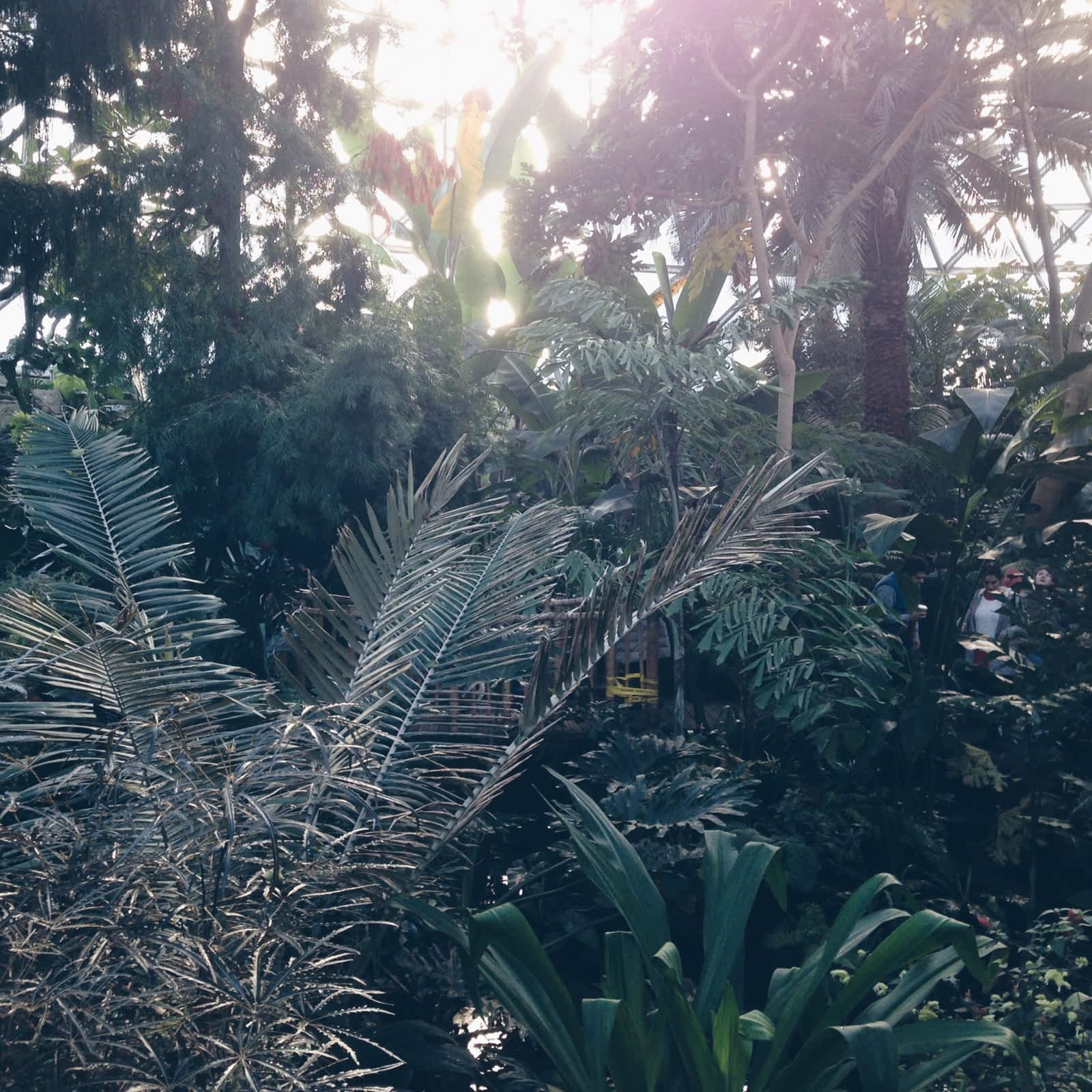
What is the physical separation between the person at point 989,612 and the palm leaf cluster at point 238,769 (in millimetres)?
1116

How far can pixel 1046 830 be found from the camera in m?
4.38

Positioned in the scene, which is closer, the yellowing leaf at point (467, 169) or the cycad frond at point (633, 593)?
the cycad frond at point (633, 593)

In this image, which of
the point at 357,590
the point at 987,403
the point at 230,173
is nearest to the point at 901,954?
the point at 357,590

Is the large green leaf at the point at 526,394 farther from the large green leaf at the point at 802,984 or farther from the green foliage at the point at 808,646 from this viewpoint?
the large green leaf at the point at 802,984

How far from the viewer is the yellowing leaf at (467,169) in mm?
10797

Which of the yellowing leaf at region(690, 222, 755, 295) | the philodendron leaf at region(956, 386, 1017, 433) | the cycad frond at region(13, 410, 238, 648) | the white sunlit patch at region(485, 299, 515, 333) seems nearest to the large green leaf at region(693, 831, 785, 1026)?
the cycad frond at region(13, 410, 238, 648)

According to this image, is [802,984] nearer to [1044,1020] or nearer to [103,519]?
[1044,1020]

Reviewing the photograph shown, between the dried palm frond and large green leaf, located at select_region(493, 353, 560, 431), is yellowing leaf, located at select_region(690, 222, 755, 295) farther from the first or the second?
the dried palm frond

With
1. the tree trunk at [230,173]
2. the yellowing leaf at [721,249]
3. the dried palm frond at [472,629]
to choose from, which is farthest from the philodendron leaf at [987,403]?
the tree trunk at [230,173]

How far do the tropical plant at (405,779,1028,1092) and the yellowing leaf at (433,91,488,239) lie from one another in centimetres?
905

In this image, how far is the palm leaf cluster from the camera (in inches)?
72.9

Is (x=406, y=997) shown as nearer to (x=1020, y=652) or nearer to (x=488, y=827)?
(x=488, y=827)

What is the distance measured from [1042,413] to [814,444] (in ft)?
5.47

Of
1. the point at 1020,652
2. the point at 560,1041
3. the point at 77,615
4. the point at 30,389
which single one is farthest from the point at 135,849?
the point at 30,389
